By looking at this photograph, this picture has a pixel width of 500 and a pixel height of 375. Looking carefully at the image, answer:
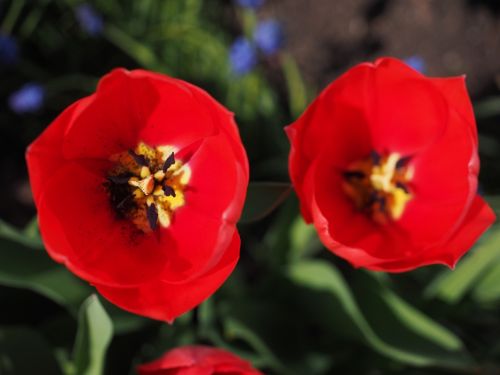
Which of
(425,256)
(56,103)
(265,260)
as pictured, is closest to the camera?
(425,256)

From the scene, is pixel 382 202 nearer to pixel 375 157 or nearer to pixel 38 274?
pixel 375 157

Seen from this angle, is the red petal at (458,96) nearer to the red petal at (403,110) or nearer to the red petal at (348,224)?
the red petal at (403,110)

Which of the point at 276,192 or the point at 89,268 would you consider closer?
the point at 89,268

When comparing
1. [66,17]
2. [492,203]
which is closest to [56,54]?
[66,17]

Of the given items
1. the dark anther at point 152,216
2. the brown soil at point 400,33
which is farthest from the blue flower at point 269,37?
the dark anther at point 152,216

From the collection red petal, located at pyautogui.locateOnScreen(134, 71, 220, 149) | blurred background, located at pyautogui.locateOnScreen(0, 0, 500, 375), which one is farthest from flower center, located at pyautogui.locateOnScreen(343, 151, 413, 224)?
red petal, located at pyautogui.locateOnScreen(134, 71, 220, 149)

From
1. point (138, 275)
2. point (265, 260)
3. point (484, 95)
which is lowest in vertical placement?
point (265, 260)

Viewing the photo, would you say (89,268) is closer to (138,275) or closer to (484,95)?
(138,275)
